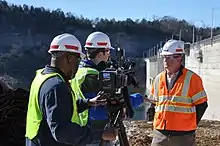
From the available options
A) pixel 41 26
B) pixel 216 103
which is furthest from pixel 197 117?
pixel 41 26

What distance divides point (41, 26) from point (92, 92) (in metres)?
113

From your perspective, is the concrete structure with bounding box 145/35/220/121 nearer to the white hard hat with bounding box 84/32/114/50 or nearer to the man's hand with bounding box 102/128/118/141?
the white hard hat with bounding box 84/32/114/50

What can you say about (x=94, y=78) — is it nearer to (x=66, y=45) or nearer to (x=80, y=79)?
(x=80, y=79)

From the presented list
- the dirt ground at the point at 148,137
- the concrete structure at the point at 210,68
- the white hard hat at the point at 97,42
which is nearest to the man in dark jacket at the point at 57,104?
the white hard hat at the point at 97,42

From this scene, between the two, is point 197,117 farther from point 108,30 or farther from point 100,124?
point 108,30

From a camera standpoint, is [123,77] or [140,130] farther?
[140,130]

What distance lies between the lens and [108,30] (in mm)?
120250

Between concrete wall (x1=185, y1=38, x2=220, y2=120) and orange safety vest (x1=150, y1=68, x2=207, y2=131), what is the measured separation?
56.5 ft

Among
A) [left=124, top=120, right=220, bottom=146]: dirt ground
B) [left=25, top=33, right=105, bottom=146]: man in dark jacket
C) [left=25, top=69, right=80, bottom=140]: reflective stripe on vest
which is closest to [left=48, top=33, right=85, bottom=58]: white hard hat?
[left=25, top=33, right=105, bottom=146]: man in dark jacket

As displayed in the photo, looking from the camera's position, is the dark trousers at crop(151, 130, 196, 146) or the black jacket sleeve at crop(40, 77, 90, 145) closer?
the black jacket sleeve at crop(40, 77, 90, 145)

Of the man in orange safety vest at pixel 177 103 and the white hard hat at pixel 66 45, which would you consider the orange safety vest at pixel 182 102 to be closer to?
the man in orange safety vest at pixel 177 103

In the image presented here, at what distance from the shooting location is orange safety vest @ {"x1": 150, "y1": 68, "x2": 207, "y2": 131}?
4.59 meters

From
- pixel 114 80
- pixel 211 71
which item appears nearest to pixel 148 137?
pixel 114 80

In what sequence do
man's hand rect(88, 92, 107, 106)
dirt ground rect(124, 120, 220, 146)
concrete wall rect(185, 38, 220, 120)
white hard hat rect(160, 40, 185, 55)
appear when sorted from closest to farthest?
1. man's hand rect(88, 92, 107, 106)
2. white hard hat rect(160, 40, 185, 55)
3. dirt ground rect(124, 120, 220, 146)
4. concrete wall rect(185, 38, 220, 120)
